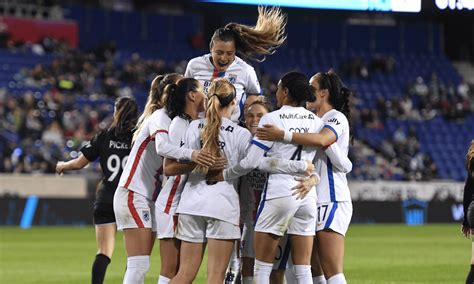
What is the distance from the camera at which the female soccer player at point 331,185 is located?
8.61 metres

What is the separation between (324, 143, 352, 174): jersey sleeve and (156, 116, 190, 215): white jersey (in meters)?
1.26

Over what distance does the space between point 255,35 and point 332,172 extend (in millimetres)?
1547

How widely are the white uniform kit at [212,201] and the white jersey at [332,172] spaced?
34.3 inches

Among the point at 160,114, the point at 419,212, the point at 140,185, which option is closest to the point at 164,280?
the point at 140,185

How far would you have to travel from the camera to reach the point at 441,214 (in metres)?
31.0

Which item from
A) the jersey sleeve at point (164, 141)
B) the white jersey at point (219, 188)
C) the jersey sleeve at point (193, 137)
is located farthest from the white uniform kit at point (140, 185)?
the white jersey at point (219, 188)

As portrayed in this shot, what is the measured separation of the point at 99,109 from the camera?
99.8 ft

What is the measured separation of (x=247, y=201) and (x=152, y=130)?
1143 mm

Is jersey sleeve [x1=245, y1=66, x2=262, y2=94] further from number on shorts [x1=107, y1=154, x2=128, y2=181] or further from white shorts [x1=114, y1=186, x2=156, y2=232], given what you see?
number on shorts [x1=107, y1=154, x2=128, y2=181]

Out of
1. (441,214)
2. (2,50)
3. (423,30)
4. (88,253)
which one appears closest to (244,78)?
(88,253)

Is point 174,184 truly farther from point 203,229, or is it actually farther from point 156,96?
point 156,96

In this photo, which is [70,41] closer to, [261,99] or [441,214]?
[441,214]

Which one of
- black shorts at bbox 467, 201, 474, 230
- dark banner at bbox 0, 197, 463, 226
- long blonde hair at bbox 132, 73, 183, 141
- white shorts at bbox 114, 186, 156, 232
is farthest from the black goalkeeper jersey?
dark banner at bbox 0, 197, 463, 226

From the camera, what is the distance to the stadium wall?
2581 cm
